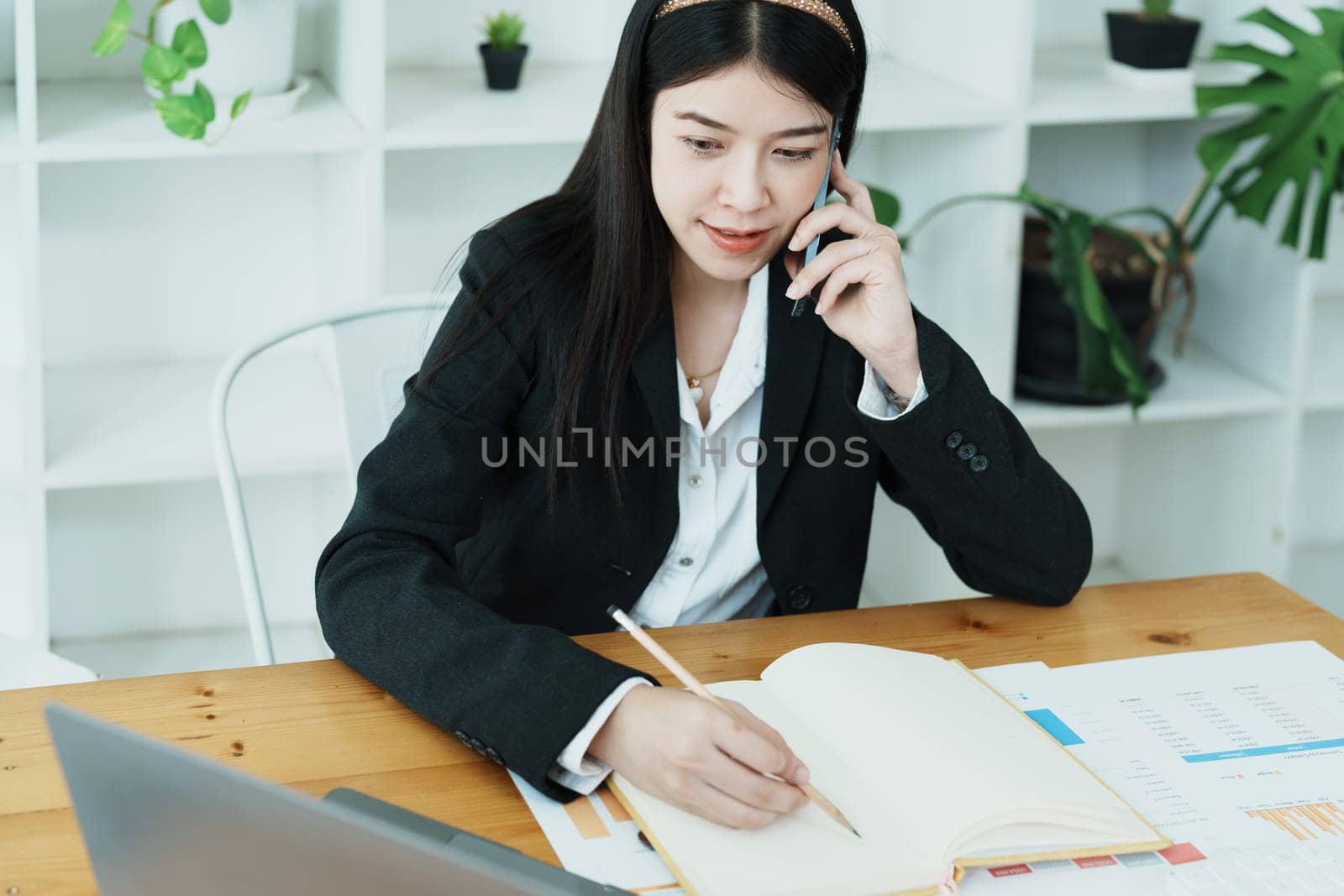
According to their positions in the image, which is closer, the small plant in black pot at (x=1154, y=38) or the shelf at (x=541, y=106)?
the shelf at (x=541, y=106)

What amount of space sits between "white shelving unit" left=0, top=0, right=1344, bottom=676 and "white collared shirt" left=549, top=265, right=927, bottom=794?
0.70 m

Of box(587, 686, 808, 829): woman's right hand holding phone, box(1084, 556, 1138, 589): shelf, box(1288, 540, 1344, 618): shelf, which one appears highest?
box(587, 686, 808, 829): woman's right hand holding phone

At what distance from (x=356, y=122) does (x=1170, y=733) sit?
4.57 ft

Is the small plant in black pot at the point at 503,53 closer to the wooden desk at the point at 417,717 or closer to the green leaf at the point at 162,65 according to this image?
the green leaf at the point at 162,65

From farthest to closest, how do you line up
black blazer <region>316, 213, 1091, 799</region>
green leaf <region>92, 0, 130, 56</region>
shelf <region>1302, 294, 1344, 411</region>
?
shelf <region>1302, 294, 1344, 411</region>
green leaf <region>92, 0, 130, 56</region>
black blazer <region>316, 213, 1091, 799</region>

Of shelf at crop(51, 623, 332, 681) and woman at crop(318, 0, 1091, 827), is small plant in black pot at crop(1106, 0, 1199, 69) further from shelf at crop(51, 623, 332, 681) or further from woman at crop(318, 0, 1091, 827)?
shelf at crop(51, 623, 332, 681)

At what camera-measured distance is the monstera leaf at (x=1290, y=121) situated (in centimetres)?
211

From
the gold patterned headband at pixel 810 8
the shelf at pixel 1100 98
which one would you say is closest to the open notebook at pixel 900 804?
the gold patterned headband at pixel 810 8

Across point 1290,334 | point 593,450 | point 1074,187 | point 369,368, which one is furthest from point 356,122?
point 1290,334

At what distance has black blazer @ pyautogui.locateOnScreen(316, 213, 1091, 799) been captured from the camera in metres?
1.05

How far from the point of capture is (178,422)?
2154 mm

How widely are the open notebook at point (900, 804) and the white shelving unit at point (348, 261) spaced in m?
1.19

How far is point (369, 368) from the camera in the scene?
5.03ft

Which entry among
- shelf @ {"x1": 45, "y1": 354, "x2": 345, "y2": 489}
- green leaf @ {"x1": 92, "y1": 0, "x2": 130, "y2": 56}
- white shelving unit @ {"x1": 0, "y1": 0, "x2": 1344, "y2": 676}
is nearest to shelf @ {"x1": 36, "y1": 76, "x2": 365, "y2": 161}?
white shelving unit @ {"x1": 0, "y1": 0, "x2": 1344, "y2": 676}
